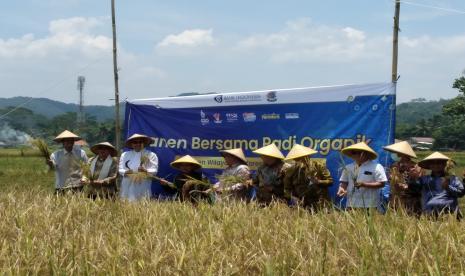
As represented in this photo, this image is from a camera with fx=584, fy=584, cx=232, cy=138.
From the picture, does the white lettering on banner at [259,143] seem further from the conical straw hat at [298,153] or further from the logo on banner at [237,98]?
the conical straw hat at [298,153]

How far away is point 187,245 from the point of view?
346 centimetres

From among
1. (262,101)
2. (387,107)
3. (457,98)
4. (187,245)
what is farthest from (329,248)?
(457,98)

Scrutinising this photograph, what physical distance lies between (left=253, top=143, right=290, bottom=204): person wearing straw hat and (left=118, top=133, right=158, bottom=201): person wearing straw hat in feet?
5.27

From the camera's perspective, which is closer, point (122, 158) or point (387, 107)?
point (387, 107)

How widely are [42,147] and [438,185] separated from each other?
4.86 meters

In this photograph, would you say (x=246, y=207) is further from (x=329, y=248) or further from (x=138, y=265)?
(x=138, y=265)

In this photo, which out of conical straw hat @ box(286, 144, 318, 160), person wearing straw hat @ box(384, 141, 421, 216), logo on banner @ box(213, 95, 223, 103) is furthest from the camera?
logo on banner @ box(213, 95, 223, 103)

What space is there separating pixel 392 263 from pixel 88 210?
8.44 feet

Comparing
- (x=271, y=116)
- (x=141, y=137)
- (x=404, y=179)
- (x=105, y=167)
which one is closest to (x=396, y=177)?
(x=404, y=179)

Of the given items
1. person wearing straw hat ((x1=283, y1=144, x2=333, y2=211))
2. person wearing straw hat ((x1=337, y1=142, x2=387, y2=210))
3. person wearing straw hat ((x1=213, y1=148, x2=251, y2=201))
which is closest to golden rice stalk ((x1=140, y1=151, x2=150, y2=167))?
person wearing straw hat ((x1=213, y1=148, x2=251, y2=201))

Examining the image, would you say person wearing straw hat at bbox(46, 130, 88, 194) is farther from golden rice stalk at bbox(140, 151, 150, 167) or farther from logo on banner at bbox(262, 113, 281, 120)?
logo on banner at bbox(262, 113, 281, 120)

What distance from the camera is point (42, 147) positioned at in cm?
757

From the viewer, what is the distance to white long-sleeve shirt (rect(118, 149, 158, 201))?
7445mm

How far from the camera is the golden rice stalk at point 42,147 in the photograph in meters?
7.48
